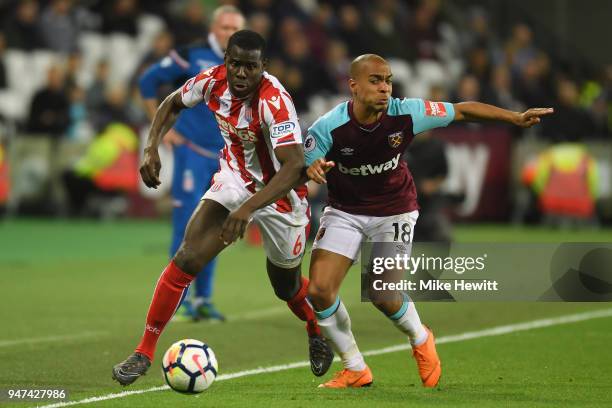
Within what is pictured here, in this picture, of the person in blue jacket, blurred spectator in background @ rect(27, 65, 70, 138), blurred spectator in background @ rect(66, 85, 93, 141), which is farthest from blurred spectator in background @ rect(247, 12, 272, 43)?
the person in blue jacket

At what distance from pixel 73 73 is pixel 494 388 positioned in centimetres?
1495

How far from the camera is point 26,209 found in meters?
20.7

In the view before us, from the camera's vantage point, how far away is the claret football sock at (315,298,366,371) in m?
7.37

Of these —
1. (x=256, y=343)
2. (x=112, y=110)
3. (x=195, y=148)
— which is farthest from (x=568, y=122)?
(x=256, y=343)

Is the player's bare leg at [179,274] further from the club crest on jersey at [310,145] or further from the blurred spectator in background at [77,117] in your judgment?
the blurred spectator in background at [77,117]

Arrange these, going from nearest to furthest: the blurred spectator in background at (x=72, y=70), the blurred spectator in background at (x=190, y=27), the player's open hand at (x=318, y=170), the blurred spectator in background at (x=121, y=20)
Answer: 1. the player's open hand at (x=318, y=170)
2. the blurred spectator in background at (x=72, y=70)
3. the blurred spectator in background at (x=190, y=27)
4. the blurred spectator in background at (x=121, y=20)

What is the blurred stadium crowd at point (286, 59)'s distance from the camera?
20984mm

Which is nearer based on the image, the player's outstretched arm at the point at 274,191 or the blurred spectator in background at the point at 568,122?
the player's outstretched arm at the point at 274,191

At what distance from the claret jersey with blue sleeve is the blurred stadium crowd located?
1131cm

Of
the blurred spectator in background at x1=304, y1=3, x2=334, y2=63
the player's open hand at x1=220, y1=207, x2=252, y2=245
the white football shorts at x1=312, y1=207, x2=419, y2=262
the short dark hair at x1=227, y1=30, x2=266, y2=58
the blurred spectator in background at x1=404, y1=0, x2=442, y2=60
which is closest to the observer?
the player's open hand at x1=220, y1=207, x2=252, y2=245

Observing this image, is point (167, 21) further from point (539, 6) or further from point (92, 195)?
point (539, 6)

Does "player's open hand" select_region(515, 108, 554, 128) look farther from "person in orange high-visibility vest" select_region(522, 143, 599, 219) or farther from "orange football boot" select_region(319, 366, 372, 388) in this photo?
"person in orange high-visibility vest" select_region(522, 143, 599, 219)

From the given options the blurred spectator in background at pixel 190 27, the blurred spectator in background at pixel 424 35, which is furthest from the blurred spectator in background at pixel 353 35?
the blurred spectator in background at pixel 190 27

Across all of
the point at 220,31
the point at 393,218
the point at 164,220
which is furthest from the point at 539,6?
the point at 393,218
